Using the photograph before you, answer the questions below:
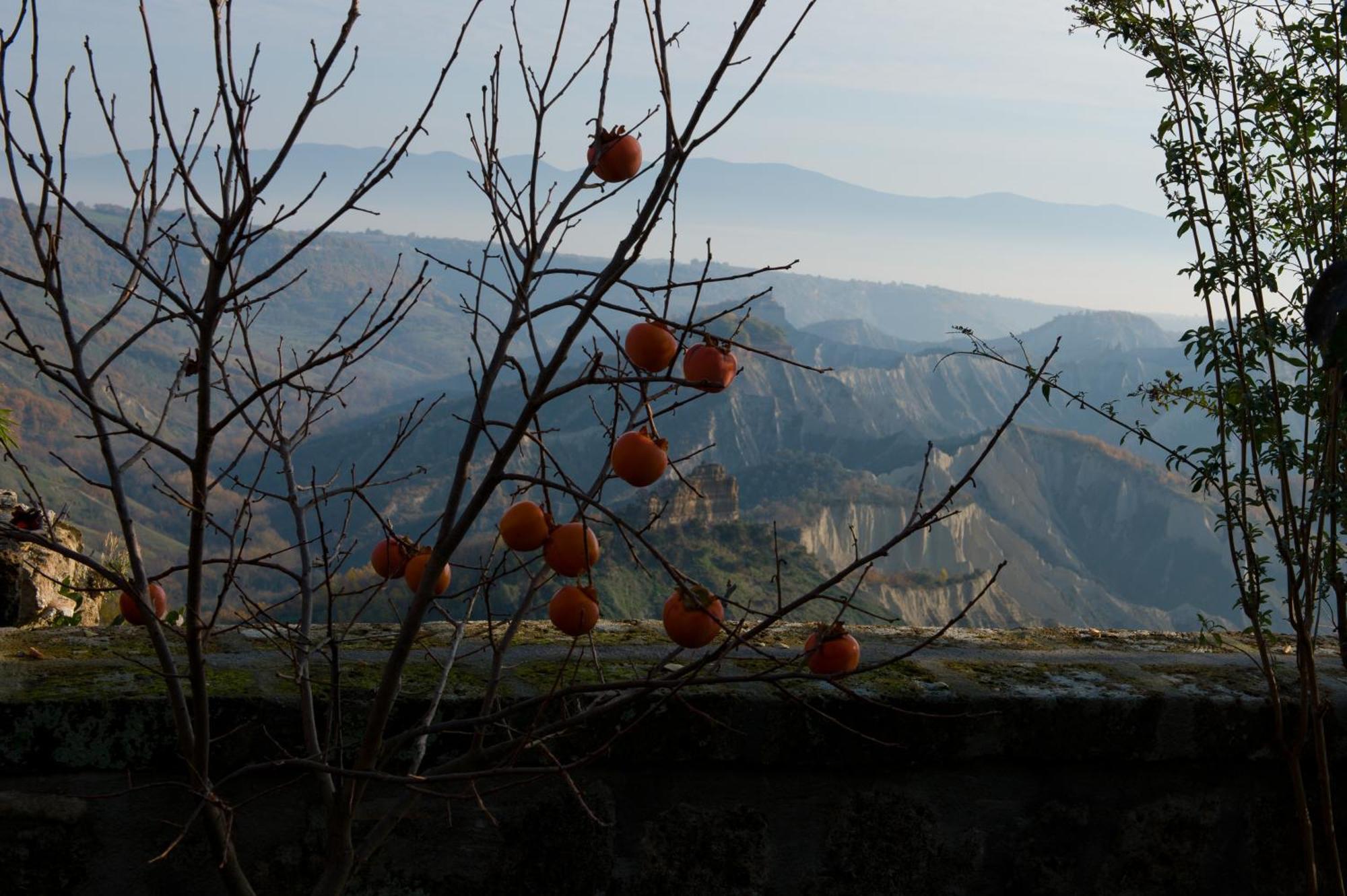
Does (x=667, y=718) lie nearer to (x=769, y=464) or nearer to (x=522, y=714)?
(x=522, y=714)

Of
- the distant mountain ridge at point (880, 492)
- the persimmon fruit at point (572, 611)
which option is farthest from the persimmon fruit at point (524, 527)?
Answer: the distant mountain ridge at point (880, 492)

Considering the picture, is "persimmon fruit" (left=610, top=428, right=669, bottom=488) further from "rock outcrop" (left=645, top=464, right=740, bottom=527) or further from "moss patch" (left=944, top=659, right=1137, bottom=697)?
"rock outcrop" (left=645, top=464, right=740, bottom=527)

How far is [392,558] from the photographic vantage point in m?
1.70

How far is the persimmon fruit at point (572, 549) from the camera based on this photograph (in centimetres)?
133

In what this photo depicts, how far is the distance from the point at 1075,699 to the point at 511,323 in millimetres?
1417

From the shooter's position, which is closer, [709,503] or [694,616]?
[694,616]

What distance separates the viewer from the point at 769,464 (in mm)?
96500

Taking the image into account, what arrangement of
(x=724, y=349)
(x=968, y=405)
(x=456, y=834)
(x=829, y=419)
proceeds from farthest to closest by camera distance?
(x=968, y=405) → (x=829, y=419) → (x=456, y=834) → (x=724, y=349)

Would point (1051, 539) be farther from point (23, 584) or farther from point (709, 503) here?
point (23, 584)

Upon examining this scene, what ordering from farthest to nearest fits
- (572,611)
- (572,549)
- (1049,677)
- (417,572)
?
(1049,677)
(417,572)
(572,611)
(572,549)

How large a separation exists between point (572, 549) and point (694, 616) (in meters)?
0.20

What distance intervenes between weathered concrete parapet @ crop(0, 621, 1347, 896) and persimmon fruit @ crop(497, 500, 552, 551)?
51 centimetres

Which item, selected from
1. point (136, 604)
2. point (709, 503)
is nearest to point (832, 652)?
point (136, 604)

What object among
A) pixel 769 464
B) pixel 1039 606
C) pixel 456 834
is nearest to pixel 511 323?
pixel 456 834
